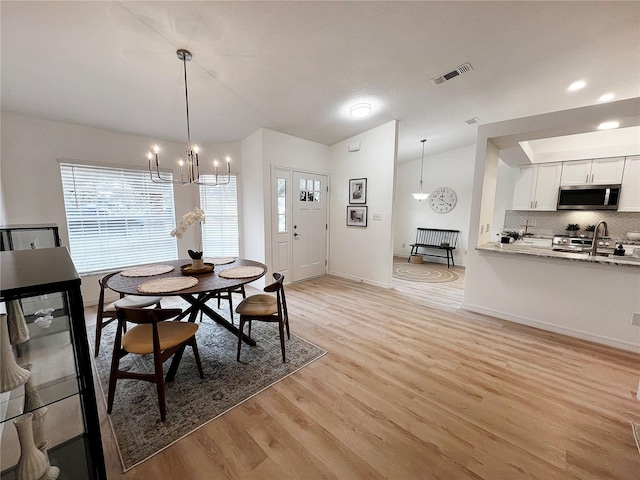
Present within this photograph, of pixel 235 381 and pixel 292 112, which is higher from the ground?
pixel 292 112

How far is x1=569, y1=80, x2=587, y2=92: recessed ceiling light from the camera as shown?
3042 mm

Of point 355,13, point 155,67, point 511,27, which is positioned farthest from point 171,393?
point 511,27

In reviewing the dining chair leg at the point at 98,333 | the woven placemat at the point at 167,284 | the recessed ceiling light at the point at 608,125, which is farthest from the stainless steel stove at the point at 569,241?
the dining chair leg at the point at 98,333

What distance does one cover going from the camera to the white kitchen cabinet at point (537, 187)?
466 cm

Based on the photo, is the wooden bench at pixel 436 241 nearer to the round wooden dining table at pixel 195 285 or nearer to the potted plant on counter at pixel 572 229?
the potted plant on counter at pixel 572 229

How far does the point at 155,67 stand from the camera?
232 cm

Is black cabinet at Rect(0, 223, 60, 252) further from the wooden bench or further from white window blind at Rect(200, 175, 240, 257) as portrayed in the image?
the wooden bench

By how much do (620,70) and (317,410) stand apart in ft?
15.6

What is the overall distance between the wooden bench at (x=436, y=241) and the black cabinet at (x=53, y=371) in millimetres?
6262

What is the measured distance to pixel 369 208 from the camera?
4.48 meters

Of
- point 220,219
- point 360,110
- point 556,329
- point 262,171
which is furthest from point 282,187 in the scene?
point 556,329

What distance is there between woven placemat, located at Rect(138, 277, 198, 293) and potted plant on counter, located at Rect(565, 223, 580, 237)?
6.41 meters

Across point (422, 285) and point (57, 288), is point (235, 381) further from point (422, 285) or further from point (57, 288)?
point (422, 285)

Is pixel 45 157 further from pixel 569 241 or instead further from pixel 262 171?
pixel 569 241
